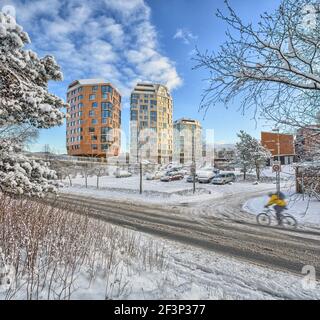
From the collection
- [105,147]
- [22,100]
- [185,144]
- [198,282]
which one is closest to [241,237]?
[198,282]

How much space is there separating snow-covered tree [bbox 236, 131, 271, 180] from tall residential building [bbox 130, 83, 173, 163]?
3618 centimetres

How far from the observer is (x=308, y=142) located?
5199 millimetres

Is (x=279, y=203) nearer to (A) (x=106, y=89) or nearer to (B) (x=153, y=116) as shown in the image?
(A) (x=106, y=89)

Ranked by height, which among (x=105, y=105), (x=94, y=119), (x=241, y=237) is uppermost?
(x=105, y=105)

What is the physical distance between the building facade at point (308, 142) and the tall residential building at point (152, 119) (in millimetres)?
68060

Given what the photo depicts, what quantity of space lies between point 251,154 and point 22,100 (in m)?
40.4

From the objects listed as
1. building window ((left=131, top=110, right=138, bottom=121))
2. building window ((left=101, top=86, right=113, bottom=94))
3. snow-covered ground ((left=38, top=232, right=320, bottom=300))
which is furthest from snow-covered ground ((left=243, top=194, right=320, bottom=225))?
building window ((left=131, top=110, right=138, bottom=121))

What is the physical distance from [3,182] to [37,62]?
3.42 meters

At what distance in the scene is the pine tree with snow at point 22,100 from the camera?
14.8 feet

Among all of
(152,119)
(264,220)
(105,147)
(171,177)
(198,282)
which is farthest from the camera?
(152,119)

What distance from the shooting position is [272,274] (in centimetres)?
509

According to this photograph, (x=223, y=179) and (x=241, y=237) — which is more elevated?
(x=223, y=179)

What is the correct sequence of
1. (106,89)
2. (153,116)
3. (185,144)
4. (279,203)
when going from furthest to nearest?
1. (185,144)
2. (153,116)
3. (106,89)
4. (279,203)

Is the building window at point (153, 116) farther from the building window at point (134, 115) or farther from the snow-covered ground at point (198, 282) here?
the snow-covered ground at point (198, 282)
